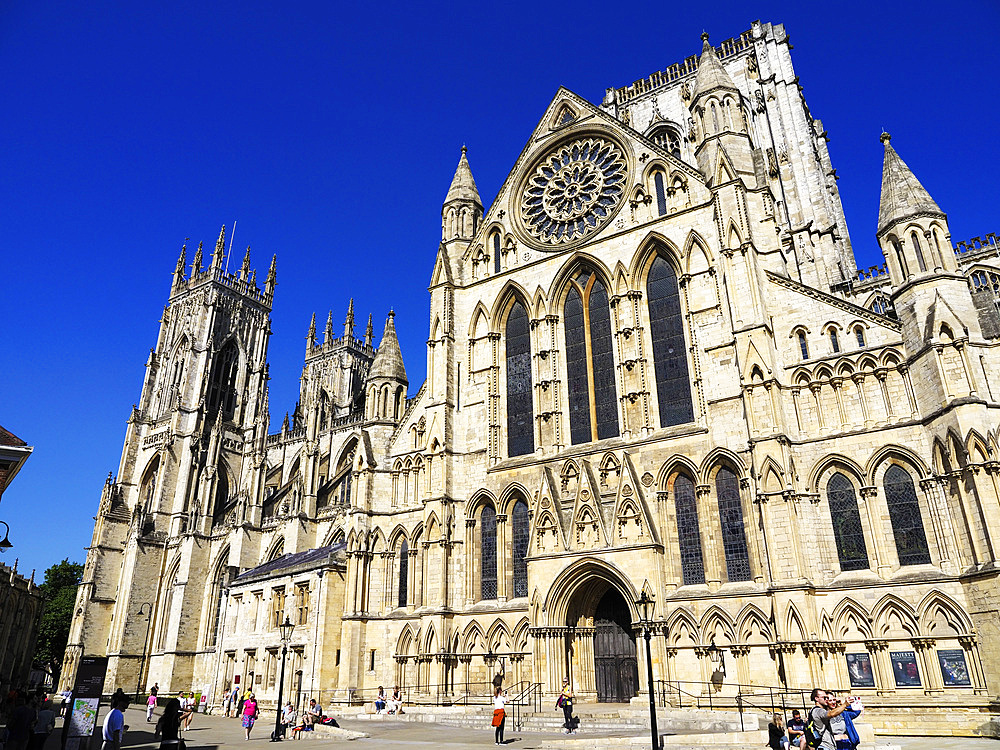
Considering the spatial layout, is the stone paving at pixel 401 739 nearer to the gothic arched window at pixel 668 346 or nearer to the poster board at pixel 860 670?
the poster board at pixel 860 670

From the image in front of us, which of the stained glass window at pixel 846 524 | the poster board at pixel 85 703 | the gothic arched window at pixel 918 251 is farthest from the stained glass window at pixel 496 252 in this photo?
the poster board at pixel 85 703

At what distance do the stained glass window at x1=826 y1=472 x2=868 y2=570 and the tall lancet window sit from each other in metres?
7.52

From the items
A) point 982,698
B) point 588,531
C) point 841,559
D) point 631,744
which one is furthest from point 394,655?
point 982,698

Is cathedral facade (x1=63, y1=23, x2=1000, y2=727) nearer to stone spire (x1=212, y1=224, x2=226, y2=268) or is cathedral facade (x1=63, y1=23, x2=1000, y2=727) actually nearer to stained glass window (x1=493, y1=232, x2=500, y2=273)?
stained glass window (x1=493, y1=232, x2=500, y2=273)

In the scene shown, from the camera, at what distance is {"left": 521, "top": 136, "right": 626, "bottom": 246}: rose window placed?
29.1 metres

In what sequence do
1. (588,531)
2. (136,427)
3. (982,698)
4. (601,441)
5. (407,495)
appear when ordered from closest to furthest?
(982,698) < (588,531) < (601,441) < (407,495) < (136,427)

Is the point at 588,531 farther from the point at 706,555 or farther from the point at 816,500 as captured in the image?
the point at 816,500

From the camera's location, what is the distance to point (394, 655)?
1043 inches

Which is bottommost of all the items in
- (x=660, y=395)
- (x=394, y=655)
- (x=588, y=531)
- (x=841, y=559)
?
(x=394, y=655)

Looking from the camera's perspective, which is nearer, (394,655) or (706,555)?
(706,555)

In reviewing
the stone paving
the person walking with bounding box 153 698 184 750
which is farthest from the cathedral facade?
the person walking with bounding box 153 698 184 750

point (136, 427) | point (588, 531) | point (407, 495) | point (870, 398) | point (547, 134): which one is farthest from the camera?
point (136, 427)

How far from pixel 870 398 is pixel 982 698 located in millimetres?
8112

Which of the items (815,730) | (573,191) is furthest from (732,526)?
(573,191)
